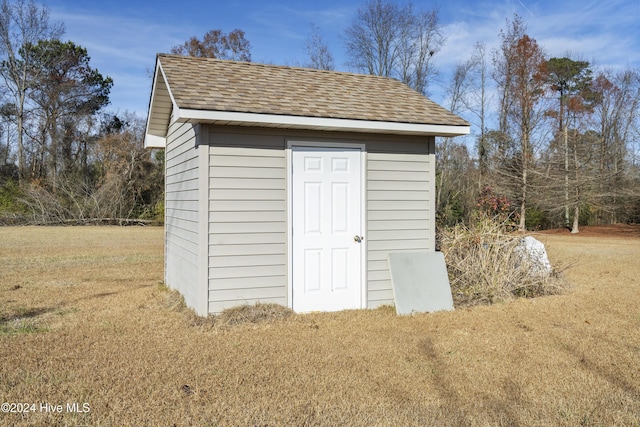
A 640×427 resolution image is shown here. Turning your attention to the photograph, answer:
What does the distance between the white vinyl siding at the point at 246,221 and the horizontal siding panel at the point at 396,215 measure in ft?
4.36

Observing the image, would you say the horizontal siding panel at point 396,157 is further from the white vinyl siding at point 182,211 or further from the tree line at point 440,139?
the tree line at point 440,139

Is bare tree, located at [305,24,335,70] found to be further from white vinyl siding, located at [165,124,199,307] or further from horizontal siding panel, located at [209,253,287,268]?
horizontal siding panel, located at [209,253,287,268]

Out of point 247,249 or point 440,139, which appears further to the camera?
point 440,139

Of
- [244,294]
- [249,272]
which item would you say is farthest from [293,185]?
[244,294]

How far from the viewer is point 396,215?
747cm

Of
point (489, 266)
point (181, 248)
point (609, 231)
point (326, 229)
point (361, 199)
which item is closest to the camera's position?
point (326, 229)

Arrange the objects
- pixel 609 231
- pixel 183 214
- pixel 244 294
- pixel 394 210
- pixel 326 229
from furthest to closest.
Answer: pixel 609 231
pixel 183 214
pixel 394 210
pixel 326 229
pixel 244 294

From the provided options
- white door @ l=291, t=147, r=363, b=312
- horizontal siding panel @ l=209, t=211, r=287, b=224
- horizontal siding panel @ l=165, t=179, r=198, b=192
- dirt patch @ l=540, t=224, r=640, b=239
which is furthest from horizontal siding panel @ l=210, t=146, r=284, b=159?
dirt patch @ l=540, t=224, r=640, b=239

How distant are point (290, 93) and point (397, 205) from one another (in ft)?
7.25

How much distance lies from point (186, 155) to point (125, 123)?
26236 millimetres

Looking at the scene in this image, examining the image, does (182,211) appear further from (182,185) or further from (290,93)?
(290,93)

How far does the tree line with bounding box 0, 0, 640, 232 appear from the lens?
80.9ft

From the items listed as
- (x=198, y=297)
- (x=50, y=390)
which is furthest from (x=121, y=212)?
(x=50, y=390)

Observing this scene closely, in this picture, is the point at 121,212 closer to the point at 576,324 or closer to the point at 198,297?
the point at 198,297
